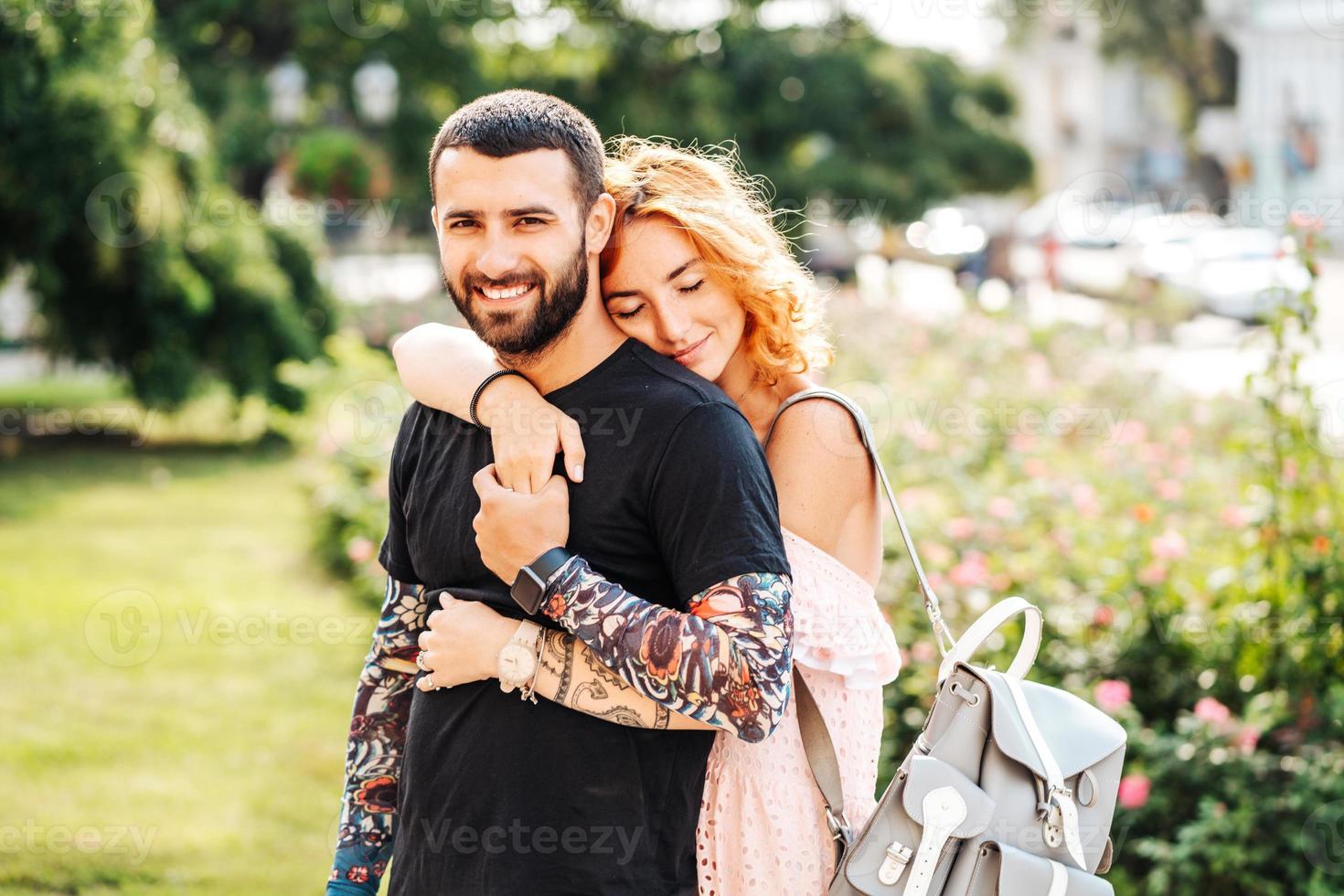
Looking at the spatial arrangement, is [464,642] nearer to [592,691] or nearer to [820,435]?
[592,691]

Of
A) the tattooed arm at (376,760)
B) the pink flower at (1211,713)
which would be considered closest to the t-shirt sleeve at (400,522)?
the tattooed arm at (376,760)

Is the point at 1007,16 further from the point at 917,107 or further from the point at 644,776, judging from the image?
the point at 644,776

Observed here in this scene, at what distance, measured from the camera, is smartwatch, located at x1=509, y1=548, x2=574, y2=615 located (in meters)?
1.80

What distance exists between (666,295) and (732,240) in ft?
0.56

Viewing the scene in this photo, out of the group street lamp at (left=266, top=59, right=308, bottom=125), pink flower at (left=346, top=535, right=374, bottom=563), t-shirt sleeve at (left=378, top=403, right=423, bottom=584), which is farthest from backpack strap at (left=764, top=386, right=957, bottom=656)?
street lamp at (left=266, top=59, right=308, bottom=125)

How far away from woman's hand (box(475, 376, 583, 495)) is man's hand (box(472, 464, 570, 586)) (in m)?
0.02

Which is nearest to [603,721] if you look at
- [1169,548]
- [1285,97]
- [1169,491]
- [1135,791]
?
[1135,791]

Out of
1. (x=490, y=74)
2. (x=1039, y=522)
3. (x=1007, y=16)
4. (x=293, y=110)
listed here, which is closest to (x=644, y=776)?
(x=1039, y=522)

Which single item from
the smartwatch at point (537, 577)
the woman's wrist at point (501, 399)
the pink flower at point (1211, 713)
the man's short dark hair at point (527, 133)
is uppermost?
the man's short dark hair at point (527, 133)

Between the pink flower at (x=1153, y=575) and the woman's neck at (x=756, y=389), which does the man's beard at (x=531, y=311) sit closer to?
the woman's neck at (x=756, y=389)

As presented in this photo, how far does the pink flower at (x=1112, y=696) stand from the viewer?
3832 mm

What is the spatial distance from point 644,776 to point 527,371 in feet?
2.11

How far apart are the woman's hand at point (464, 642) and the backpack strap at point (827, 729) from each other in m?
0.48

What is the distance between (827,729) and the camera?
2021mm
